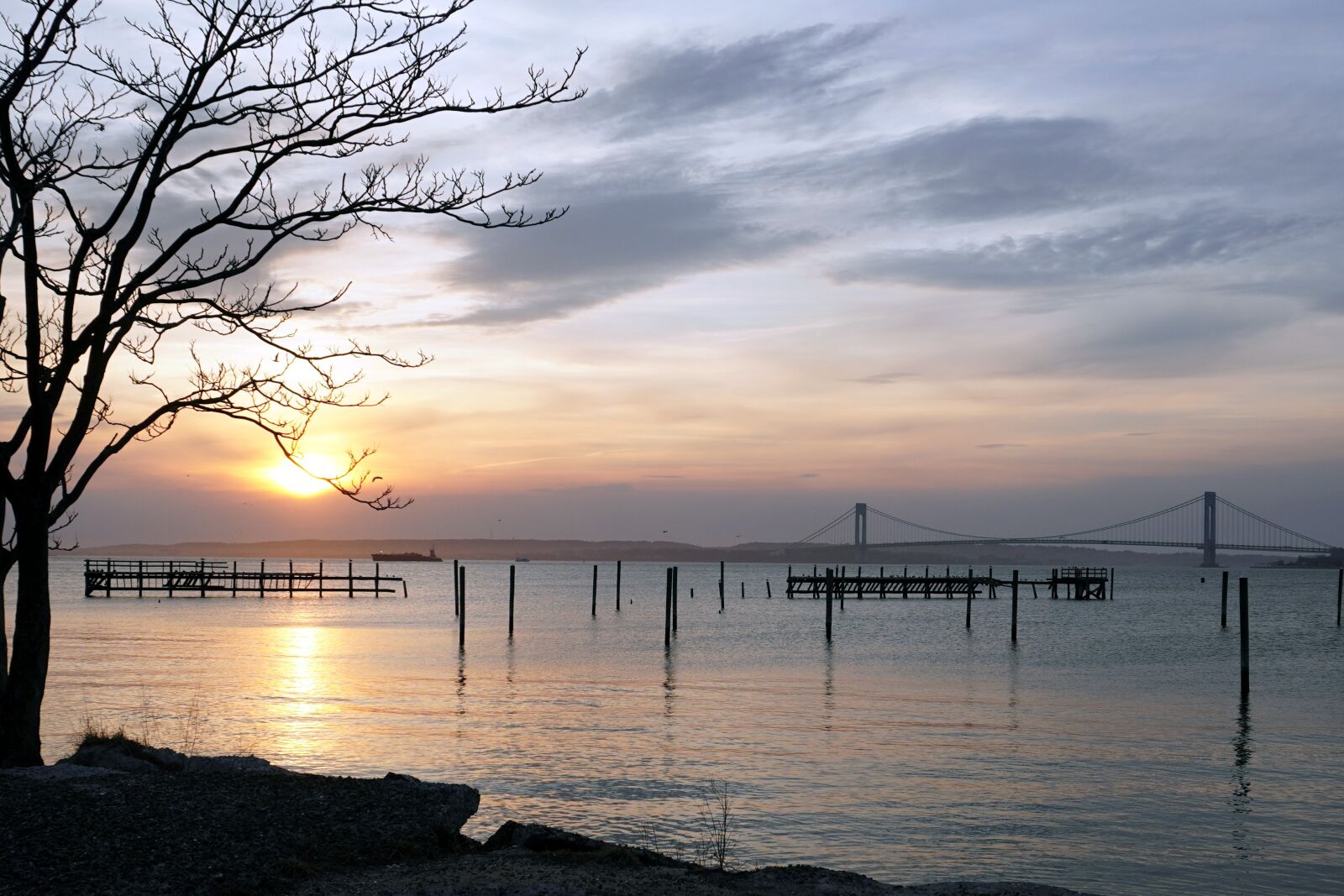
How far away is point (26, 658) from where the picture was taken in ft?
43.2

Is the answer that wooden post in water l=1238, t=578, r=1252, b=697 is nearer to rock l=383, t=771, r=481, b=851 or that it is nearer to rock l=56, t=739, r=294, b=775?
rock l=383, t=771, r=481, b=851

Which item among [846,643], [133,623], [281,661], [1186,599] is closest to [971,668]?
[846,643]

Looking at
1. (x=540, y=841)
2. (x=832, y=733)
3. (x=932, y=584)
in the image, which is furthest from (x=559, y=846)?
(x=932, y=584)

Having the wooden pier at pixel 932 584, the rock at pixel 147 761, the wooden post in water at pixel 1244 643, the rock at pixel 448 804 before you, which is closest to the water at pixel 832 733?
the wooden post in water at pixel 1244 643

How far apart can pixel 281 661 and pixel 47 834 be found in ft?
103

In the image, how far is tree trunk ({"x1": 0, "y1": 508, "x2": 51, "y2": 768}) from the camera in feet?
43.0

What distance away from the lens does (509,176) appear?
504 inches

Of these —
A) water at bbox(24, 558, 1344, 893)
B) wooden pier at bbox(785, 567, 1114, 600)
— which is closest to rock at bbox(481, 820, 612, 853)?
water at bbox(24, 558, 1344, 893)

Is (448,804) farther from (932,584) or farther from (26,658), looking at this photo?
(932,584)

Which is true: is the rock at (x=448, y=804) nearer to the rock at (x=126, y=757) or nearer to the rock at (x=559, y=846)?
the rock at (x=559, y=846)

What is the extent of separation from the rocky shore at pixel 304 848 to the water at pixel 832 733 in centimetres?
362

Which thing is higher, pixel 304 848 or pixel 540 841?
pixel 304 848

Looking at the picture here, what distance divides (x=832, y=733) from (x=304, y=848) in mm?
15732

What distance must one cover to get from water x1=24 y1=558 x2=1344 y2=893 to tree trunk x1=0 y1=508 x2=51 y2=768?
5383 millimetres
